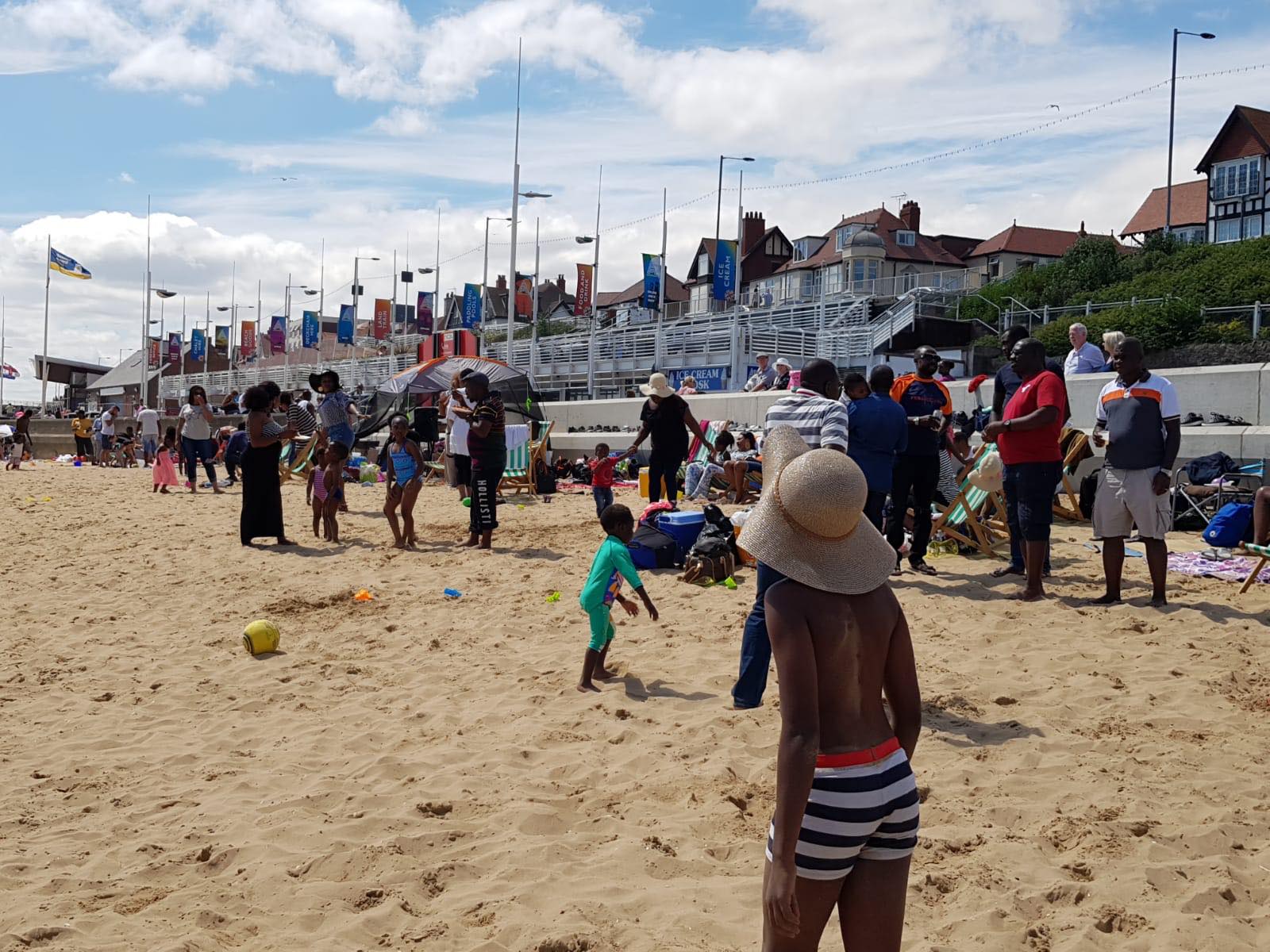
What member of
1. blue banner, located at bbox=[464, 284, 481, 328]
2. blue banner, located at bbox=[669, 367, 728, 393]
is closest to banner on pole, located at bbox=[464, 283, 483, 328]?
blue banner, located at bbox=[464, 284, 481, 328]

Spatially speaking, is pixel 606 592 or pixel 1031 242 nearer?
pixel 606 592

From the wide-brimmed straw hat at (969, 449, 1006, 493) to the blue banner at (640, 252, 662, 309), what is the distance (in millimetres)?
29578

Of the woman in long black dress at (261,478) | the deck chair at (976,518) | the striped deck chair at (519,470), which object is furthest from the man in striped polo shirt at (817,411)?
the striped deck chair at (519,470)

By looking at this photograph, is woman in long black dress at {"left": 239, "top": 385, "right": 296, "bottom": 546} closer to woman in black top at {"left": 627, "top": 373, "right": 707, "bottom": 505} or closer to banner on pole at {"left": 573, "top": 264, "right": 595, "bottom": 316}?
woman in black top at {"left": 627, "top": 373, "right": 707, "bottom": 505}

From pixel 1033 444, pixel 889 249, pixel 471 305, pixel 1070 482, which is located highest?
pixel 889 249

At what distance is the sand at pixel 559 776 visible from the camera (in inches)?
133

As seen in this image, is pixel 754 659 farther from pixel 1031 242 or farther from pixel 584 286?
pixel 1031 242

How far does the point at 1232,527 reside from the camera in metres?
9.16

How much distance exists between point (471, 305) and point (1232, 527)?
3740 centimetres

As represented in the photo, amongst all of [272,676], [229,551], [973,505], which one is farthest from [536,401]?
[272,676]

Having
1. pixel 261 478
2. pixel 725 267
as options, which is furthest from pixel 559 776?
pixel 725 267

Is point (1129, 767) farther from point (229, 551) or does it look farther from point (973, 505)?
point (229, 551)

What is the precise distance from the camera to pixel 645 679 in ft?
19.5

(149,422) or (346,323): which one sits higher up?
(346,323)
